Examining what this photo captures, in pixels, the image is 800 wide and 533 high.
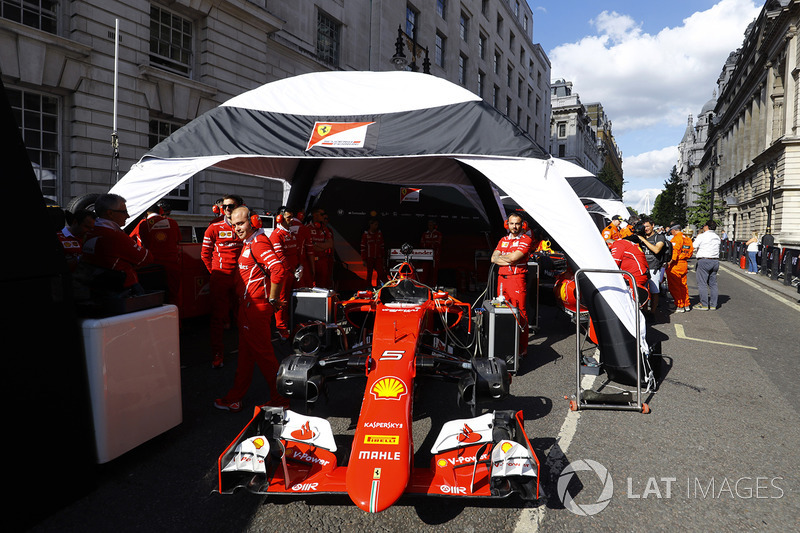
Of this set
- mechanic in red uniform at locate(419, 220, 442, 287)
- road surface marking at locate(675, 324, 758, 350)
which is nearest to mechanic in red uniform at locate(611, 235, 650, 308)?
road surface marking at locate(675, 324, 758, 350)

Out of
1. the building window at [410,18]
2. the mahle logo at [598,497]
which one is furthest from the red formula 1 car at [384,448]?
the building window at [410,18]

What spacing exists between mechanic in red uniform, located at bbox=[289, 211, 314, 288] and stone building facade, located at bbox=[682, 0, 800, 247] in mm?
30346

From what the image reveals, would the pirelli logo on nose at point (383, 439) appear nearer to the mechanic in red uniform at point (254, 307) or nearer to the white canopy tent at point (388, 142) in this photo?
the mechanic in red uniform at point (254, 307)

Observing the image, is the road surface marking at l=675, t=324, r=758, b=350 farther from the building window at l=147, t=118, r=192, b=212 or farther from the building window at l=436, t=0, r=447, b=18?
the building window at l=436, t=0, r=447, b=18

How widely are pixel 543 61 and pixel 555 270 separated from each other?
174 ft

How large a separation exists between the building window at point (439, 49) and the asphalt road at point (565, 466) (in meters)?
28.2

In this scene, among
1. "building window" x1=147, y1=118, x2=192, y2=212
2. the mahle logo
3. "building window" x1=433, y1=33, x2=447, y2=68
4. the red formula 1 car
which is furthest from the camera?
"building window" x1=433, y1=33, x2=447, y2=68

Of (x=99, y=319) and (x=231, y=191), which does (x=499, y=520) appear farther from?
(x=231, y=191)

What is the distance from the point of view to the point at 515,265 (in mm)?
6246

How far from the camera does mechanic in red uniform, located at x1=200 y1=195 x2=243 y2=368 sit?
5.79 metres

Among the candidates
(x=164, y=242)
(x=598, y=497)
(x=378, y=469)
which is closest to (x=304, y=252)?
(x=164, y=242)

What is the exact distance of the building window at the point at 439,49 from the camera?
3002 centimetres

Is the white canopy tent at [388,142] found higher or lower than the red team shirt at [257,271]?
higher

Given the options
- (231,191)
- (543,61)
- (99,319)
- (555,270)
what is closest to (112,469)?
(99,319)
